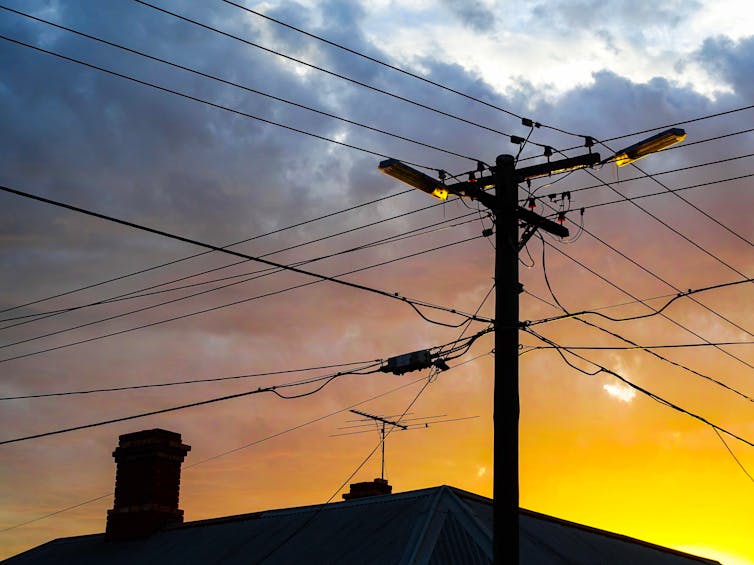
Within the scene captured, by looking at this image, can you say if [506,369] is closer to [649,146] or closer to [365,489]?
[649,146]

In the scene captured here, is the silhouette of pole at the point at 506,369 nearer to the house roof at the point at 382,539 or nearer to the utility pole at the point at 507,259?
the utility pole at the point at 507,259

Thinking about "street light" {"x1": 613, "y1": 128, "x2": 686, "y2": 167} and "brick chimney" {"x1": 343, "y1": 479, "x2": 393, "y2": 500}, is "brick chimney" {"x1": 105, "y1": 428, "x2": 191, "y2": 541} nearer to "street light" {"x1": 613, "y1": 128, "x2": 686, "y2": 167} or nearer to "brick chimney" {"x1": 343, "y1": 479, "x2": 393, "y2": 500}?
"brick chimney" {"x1": 343, "y1": 479, "x2": 393, "y2": 500}

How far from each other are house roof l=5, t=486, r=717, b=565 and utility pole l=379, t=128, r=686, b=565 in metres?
2.92

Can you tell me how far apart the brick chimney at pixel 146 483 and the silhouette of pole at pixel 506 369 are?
12.7 metres

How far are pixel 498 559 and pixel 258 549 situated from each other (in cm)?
732

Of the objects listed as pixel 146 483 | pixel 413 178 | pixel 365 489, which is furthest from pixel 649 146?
pixel 146 483

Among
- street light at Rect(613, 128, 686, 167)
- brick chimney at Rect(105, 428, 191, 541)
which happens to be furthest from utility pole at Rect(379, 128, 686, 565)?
brick chimney at Rect(105, 428, 191, 541)

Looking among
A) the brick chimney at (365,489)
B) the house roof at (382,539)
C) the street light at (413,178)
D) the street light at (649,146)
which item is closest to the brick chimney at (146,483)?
the house roof at (382,539)

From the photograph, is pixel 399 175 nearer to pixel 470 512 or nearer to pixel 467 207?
pixel 467 207

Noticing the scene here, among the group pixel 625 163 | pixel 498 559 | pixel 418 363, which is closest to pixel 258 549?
pixel 418 363

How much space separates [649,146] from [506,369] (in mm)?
3929

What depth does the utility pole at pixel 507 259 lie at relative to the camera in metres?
11.8

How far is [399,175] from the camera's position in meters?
13.0

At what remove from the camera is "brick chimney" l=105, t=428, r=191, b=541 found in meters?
22.0
